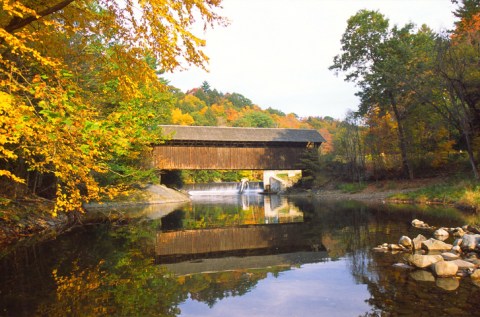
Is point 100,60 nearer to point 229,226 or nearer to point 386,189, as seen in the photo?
point 229,226

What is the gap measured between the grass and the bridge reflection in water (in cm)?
833

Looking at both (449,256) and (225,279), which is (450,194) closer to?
(449,256)

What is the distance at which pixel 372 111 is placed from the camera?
29281 millimetres

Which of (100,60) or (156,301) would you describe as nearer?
(156,301)

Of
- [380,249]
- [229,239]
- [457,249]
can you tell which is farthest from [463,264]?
[229,239]

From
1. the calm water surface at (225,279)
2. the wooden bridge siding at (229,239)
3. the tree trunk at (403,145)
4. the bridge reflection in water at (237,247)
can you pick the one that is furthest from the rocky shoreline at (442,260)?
the tree trunk at (403,145)

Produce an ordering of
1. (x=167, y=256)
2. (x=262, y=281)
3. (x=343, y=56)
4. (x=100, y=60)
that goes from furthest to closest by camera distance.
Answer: (x=343, y=56) < (x=167, y=256) < (x=100, y=60) < (x=262, y=281)

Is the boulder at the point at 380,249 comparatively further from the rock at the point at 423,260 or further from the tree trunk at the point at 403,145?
the tree trunk at the point at 403,145

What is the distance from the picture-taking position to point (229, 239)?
10555mm

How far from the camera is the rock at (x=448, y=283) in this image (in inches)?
209

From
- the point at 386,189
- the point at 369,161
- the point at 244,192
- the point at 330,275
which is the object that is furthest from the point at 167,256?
the point at 244,192

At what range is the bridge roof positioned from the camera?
3177 centimetres

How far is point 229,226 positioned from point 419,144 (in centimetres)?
1941

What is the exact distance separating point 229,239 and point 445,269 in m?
5.97
